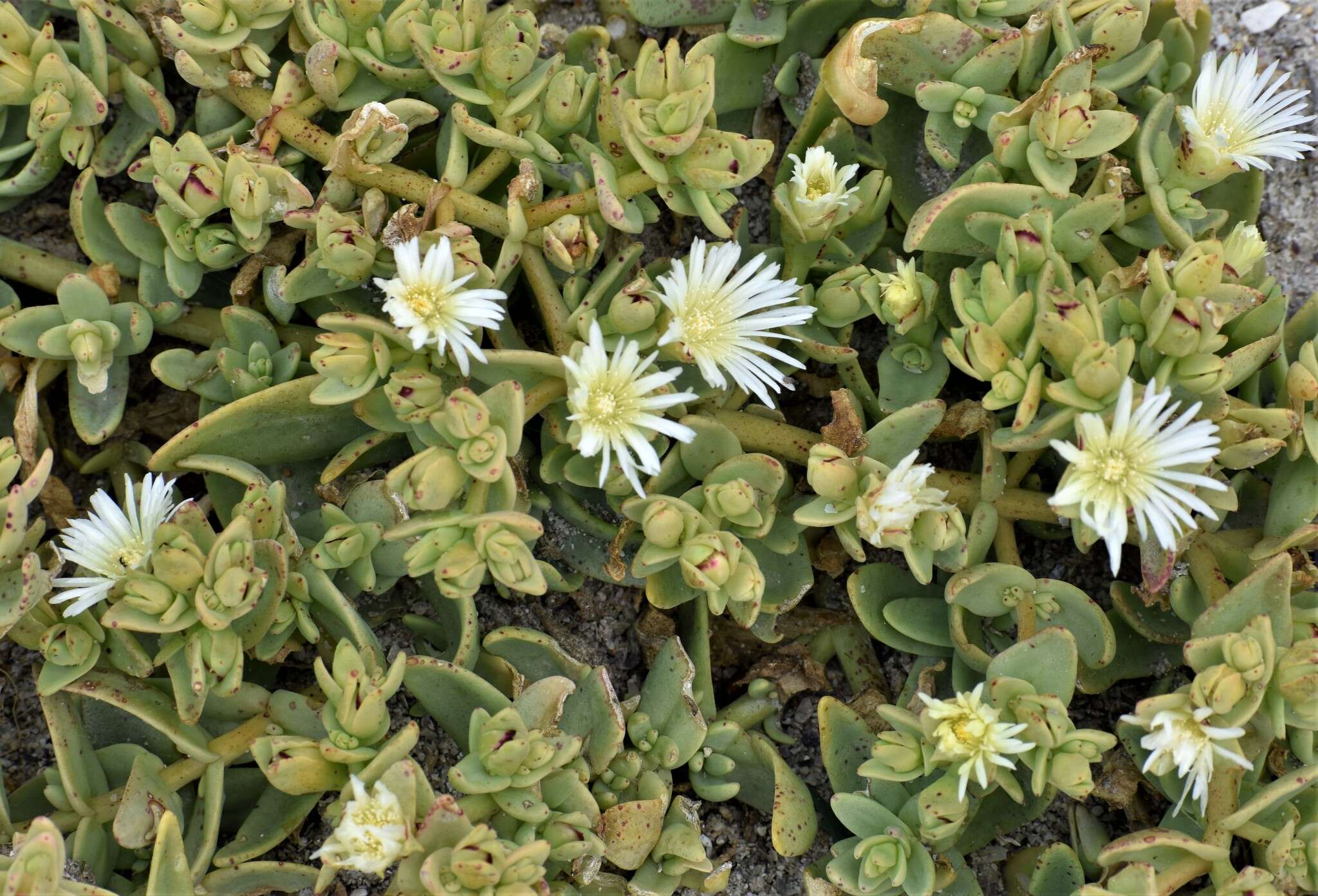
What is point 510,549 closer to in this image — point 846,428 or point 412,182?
point 846,428

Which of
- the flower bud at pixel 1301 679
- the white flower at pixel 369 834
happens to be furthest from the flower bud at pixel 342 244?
the flower bud at pixel 1301 679

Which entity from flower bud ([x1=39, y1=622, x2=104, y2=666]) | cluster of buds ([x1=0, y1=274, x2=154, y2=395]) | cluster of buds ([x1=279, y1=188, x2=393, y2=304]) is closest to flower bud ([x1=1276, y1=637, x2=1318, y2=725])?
cluster of buds ([x1=279, y1=188, x2=393, y2=304])

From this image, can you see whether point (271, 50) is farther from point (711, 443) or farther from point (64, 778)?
point (64, 778)

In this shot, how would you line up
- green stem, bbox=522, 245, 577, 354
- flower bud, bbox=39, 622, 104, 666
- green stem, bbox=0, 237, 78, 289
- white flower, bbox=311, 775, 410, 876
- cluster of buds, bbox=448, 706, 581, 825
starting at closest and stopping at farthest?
white flower, bbox=311, 775, 410, 876
cluster of buds, bbox=448, 706, 581, 825
flower bud, bbox=39, 622, 104, 666
green stem, bbox=522, 245, 577, 354
green stem, bbox=0, 237, 78, 289

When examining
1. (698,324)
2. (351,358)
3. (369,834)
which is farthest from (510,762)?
(698,324)

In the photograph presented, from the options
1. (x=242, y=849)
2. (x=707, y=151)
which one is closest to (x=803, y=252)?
(x=707, y=151)

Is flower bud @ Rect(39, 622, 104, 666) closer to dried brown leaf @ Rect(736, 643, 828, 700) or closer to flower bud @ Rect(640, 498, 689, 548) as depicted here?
flower bud @ Rect(640, 498, 689, 548)
